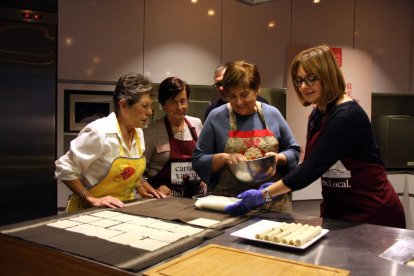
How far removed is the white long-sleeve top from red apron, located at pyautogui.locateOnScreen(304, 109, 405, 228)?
72 cm

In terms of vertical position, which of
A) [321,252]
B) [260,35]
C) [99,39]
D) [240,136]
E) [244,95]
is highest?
[260,35]

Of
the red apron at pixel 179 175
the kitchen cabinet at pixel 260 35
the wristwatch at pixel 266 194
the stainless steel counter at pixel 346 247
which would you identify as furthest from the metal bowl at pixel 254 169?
the kitchen cabinet at pixel 260 35

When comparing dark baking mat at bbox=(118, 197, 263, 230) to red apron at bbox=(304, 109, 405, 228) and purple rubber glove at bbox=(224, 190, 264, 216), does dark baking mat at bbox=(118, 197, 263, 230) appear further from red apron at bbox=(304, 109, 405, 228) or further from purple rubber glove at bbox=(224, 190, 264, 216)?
red apron at bbox=(304, 109, 405, 228)

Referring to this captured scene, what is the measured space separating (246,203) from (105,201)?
0.49 metres

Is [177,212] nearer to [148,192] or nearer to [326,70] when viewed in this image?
[148,192]

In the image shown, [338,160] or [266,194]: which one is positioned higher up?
[338,160]

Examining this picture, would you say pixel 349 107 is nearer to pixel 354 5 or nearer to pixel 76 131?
pixel 76 131

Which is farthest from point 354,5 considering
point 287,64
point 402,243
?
point 402,243

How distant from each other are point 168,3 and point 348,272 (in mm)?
2280

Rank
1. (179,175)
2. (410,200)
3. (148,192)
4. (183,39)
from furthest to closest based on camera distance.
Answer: (410,200)
(183,39)
(179,175)
(148,192)

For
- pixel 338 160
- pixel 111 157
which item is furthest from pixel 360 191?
pixel 111 157

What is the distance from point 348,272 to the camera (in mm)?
806

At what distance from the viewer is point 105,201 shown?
1.41m

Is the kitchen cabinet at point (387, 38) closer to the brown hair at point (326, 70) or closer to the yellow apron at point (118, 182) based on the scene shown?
the brown hair at point (326, 70)
